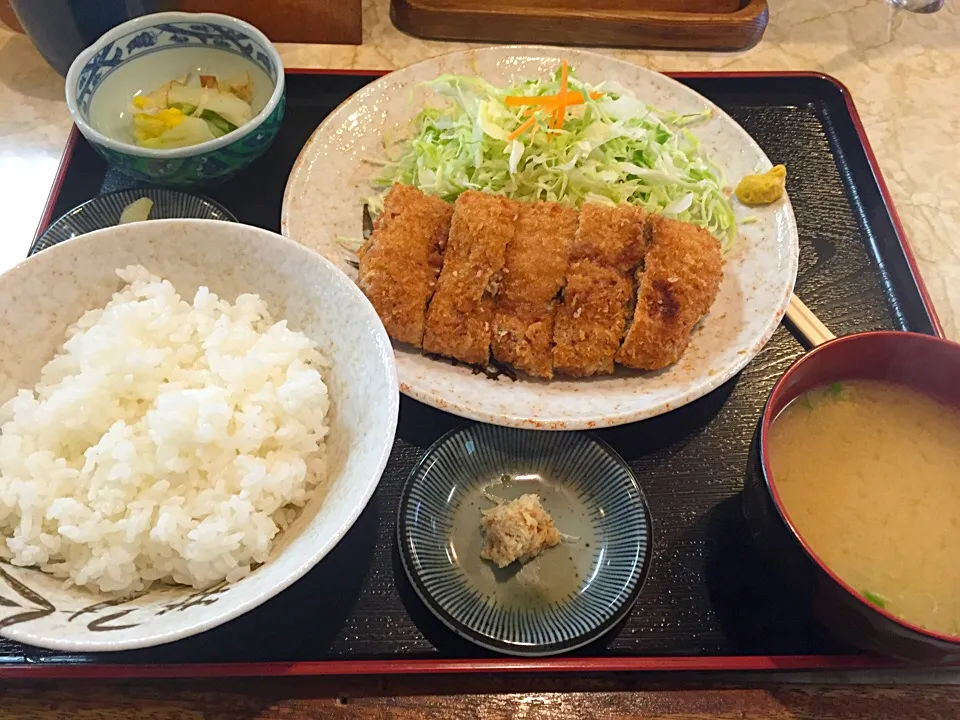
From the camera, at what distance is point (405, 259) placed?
6.87 feet

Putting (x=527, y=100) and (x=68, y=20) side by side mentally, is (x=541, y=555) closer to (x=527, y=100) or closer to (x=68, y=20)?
(x=527, y=100)

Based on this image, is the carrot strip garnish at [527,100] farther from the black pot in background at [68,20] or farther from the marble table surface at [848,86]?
the black pot in background at [68,20]

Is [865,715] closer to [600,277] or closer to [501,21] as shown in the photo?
[600,277]

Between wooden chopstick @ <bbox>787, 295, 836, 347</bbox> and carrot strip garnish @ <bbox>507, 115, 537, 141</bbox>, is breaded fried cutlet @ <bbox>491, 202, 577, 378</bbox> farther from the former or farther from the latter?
wooden chopstick @ <bbox>787, 295, 836, 347</bbox>

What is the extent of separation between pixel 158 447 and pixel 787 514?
1334 mm

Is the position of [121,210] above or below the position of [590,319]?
above

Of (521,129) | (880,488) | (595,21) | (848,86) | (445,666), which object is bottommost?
(445,666)

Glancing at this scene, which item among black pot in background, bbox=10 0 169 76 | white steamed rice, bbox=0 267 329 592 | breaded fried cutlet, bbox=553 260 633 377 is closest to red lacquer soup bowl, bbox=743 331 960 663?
breaded fried cutlet, bbox=553 260 633 377

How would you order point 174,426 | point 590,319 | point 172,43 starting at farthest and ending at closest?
point 172,43, point 590,319, point 174,426

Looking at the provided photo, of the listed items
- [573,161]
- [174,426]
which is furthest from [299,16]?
[174,426]

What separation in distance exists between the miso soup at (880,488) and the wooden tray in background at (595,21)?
199 centimetres

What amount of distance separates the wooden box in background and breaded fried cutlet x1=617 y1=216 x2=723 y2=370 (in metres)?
1.69

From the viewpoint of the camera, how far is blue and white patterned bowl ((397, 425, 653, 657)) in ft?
5.24

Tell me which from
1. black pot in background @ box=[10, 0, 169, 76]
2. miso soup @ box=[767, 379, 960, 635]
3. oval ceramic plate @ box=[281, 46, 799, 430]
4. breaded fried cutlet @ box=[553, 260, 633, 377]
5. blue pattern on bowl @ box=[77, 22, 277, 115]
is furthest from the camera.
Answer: black pot in background @ box=[10, 0, 169, 76]
